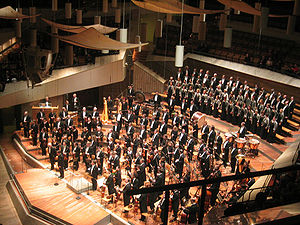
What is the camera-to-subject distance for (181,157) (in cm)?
1059

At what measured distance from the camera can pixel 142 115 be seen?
1373 centimetres

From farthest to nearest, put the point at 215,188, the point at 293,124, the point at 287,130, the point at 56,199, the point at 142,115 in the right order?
the point at 142,115 → the point at 293,124 → the point at 287,130 → the point at 56,199 → the point at 215,188

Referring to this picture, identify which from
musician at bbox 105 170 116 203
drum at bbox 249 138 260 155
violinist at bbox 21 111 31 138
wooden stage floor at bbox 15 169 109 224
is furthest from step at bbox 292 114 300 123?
violinist at bbox 21 111 31 138

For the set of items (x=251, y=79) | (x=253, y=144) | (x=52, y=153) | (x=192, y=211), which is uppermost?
(x=251, y=79)

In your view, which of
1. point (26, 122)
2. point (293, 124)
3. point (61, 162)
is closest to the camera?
point (61, 162)

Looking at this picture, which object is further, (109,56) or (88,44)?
(109,56)

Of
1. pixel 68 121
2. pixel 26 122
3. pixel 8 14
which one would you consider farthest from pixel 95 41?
pixel 26 122

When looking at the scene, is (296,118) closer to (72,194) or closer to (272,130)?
(272,130)

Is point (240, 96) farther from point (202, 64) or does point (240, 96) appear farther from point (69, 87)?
point (69, 87)

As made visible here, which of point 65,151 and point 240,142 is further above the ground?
point 240,142

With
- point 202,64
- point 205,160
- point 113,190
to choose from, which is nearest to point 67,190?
point 113,190

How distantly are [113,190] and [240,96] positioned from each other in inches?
223

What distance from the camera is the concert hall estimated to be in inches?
357

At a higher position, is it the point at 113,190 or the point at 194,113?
the point at 194,113
